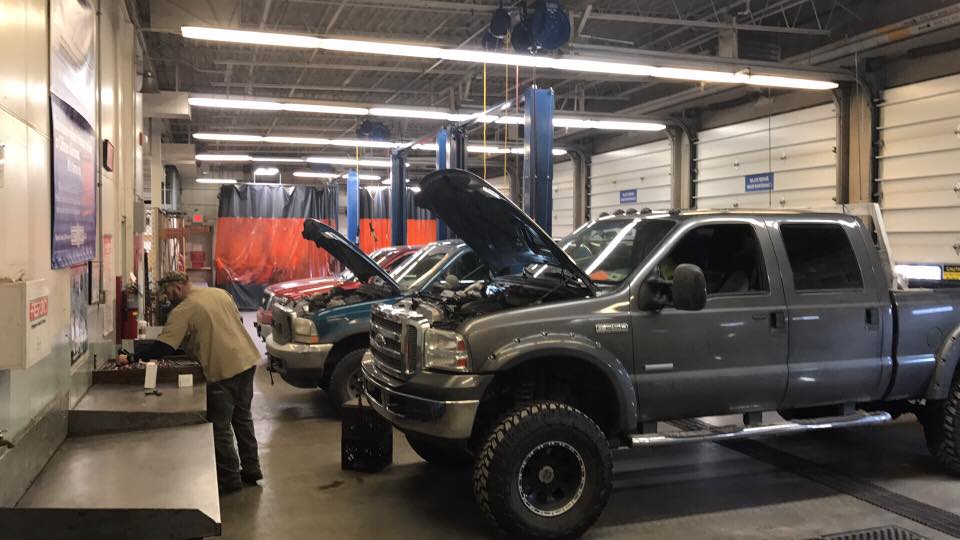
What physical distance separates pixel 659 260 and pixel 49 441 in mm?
3694

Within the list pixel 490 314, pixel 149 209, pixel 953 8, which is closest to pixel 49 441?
pixel 490 314

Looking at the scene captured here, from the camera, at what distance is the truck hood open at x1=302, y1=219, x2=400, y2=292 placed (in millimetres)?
7820

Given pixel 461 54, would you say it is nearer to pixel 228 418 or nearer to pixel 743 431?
pixel 228 418

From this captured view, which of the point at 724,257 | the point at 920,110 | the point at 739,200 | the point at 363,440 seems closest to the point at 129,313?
the point at 363,440

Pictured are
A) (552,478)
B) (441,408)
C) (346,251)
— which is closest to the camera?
(441,408)

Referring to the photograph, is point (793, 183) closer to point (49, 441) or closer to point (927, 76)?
point (927, 76)

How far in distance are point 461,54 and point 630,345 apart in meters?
5.25

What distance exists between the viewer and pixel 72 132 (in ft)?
14.1

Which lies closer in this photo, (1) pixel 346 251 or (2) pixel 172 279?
(2) pixel 172 279

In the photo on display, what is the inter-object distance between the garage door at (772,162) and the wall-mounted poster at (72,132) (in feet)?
35.4

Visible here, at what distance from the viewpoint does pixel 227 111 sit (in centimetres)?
1844

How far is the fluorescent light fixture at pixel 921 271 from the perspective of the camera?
10.1 metres

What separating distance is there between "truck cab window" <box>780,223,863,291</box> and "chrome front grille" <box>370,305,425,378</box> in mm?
2744

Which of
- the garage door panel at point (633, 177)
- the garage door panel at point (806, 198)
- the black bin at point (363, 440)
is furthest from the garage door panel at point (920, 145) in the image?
the black bin at point (363, 440)
